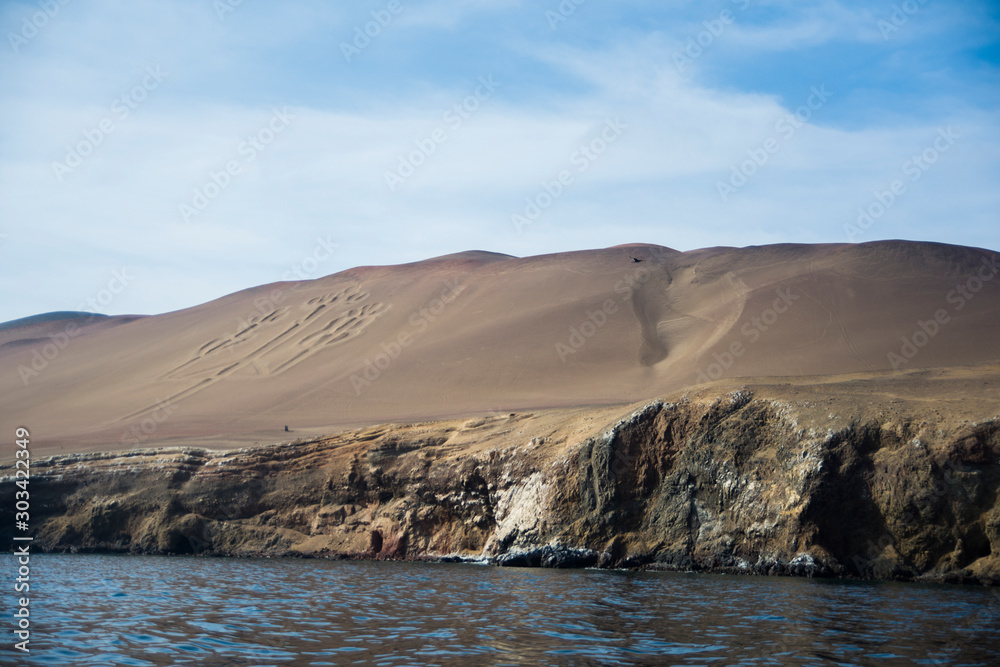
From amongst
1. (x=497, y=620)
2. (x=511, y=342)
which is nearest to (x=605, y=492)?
(x=497, y=620)

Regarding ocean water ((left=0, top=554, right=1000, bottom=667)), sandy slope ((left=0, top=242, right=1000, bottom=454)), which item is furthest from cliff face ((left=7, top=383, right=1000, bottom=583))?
sandy slope ((left=0, top=242, right=1000, bottom=454))

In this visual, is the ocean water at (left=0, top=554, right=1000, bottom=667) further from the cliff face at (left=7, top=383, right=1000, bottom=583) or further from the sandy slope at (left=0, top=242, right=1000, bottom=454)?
the sandy slope at (left=0, top=242, right=1000, bottom=454)

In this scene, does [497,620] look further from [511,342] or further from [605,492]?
[511,342]

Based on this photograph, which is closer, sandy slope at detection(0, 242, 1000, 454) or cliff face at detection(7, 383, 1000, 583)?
cliff face at detection(7, 383, 1000, 583)

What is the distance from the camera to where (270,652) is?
37.5 feet

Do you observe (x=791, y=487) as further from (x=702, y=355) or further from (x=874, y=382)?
(x=702, y=355)

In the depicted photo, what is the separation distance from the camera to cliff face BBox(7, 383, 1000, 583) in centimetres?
1983

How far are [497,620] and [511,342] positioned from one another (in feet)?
149

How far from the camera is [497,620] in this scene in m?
14.2

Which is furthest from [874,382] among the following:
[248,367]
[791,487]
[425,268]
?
[425,268]

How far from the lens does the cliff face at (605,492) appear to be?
65.1 ft

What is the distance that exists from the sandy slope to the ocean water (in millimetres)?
21310

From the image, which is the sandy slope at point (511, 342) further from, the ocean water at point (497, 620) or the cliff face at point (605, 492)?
the ocean water at point (497, 620)

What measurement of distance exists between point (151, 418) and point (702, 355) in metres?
36.4
